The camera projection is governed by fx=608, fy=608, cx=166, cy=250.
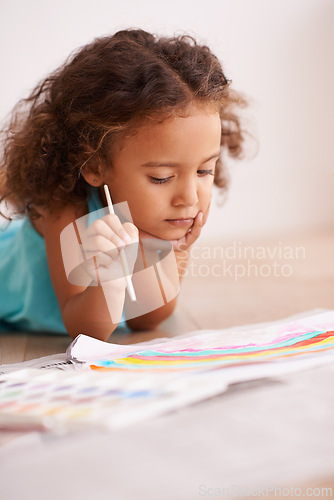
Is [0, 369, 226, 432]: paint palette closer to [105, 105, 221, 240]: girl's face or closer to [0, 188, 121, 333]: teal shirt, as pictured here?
[105, 105, 221, 240]: girl's face

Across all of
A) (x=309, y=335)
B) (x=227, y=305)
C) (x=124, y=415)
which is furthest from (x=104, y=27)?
(x=124, y=415)

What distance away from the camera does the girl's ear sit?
902 millimetres

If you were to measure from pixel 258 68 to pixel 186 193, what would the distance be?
1.63 meters

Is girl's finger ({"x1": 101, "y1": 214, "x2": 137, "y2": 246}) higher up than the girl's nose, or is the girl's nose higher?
the girl's nose

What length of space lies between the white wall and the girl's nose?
4.17 feet

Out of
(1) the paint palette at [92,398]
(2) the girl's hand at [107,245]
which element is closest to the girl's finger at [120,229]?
(2) the girl's hand at [107,245]

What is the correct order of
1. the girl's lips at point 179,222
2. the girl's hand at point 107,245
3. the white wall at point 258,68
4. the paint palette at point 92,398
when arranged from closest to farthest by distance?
the paint palette at point 92,398 → the girl's hand at point 107,245 → the girl's lips at point 179,222 → the white wall at point 258,68

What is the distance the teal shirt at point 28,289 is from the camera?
1.02 meters

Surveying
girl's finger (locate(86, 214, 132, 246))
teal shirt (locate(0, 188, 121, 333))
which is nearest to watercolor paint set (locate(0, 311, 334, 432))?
girl's finger (locate(86, 214, 132, 246))

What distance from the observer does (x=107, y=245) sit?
0.76m

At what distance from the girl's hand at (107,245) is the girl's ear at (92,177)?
139 mm

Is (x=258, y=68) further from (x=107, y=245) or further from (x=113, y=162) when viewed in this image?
(x=107, y=245)

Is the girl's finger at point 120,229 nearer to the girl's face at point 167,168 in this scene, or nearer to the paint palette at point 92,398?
the girl's face at point 167,168

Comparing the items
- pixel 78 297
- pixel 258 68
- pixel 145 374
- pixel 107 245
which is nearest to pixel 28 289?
pixel 78 297
